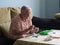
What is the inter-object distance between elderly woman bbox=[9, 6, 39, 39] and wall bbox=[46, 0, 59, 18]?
105 inches

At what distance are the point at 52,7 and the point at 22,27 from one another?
110 inches

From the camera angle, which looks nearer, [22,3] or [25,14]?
[25,14]

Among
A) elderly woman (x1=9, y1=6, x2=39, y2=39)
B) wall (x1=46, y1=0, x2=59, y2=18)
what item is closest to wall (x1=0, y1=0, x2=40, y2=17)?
wall (x1=46, y1=0, x2=59, y2=18)

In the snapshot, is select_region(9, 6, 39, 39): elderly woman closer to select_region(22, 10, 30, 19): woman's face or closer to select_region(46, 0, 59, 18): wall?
select_region(22, 10, 30, 19): woman's face

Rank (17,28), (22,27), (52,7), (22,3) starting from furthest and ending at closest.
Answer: (52,7)
(22,3)
(22,27)
(17,28)

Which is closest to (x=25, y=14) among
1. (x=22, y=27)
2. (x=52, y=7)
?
(x=22, y=27)

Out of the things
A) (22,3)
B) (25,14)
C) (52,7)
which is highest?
(22,3)

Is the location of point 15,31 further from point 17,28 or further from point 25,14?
point 25,14

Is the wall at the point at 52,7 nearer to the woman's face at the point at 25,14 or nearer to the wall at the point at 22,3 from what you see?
the wall at the point at 22,3

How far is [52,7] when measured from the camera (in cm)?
499

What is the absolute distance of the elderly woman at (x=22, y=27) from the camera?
88.6 inches

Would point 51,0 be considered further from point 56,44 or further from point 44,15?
point 56,44

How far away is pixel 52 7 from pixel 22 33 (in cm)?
294

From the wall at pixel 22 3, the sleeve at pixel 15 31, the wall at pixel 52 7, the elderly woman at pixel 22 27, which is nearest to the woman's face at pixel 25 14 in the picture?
the elderly woman at pixel 22 27
